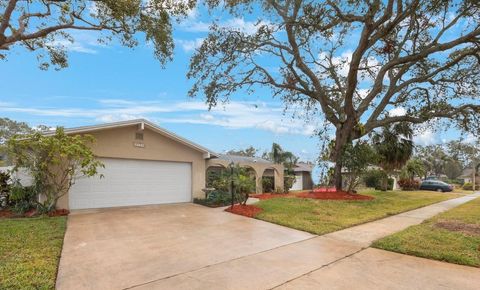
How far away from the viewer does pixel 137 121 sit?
499 inches

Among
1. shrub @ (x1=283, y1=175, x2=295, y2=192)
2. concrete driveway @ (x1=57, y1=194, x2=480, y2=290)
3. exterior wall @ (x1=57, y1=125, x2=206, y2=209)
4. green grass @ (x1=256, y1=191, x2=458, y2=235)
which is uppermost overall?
exterior wall @ (x1=57, y1=125, x2=206, y2=209)

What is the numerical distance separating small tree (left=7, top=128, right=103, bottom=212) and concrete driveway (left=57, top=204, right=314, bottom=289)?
1152mm

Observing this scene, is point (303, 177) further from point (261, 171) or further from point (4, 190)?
point (4, 190)

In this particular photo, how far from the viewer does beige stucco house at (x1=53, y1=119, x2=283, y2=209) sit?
39.0 feet

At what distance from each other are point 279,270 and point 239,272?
655 mm

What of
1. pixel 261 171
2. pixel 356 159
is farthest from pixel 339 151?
pixel 261 171

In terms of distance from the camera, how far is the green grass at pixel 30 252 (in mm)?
4641

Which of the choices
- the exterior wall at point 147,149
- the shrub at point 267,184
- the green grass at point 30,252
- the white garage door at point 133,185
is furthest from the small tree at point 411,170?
the green grass at point 30,252

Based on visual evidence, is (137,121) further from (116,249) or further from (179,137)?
(116,249)

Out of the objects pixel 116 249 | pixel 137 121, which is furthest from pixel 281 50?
pixel 116 249

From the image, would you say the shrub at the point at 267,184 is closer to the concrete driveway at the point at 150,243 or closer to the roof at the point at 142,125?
the roof at the point at 142,125

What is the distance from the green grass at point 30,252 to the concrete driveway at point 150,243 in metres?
0.19

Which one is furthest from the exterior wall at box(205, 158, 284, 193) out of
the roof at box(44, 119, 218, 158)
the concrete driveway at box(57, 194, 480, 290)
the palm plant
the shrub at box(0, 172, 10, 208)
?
the concrete driveway at box(57, 194, 480, 290)

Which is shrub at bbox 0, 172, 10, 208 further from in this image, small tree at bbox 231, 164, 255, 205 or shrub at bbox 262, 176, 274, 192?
shrub at bbox 262, 176, 274, 192
